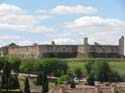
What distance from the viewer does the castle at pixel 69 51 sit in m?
89.2

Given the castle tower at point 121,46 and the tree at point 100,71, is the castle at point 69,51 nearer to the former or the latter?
the castle tower at point 121,46

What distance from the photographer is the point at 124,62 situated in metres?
79.6

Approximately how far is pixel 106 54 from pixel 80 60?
34.8 feet

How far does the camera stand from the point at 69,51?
90688 millimetres

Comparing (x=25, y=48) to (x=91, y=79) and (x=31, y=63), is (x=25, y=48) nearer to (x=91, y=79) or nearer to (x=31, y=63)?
(x=31, y=63)

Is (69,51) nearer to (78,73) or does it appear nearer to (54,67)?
(54,67)

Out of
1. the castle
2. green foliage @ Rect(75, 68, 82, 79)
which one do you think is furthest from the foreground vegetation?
the castle

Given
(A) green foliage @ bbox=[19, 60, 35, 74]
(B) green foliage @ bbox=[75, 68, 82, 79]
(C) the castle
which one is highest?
(C) the castle

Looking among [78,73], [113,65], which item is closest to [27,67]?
[78,73]

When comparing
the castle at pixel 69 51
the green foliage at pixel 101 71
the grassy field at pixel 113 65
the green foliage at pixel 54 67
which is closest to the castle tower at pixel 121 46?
the castle at pixel 69 51

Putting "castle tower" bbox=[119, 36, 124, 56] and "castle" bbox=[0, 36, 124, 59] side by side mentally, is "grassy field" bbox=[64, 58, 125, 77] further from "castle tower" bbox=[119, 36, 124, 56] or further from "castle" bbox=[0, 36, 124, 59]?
"castle tower" bbox=[119, 36, 124, 56]

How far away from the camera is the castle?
293 feet

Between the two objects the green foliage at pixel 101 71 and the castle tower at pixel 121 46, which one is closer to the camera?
the green foliage at pixel 101 71

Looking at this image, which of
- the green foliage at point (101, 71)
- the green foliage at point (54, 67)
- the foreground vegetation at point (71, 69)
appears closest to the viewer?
the green foliage at point (101, 71)
